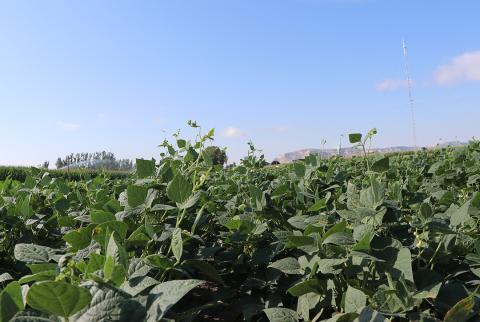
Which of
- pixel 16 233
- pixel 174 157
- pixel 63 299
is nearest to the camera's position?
pixel 63 299

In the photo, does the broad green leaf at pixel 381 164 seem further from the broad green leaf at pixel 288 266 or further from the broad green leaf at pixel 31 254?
the broad green leaf at pixel 31 254

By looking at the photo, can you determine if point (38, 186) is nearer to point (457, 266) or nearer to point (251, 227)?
point (251, 227)

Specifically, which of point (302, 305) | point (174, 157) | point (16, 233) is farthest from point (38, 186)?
point (302, 305)

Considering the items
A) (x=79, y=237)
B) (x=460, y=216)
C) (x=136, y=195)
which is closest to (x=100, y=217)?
(x=79, y=237)

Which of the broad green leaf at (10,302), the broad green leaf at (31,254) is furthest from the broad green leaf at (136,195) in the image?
the broad green leaf at (10,302)

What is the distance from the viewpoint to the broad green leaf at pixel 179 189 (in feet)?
4.61

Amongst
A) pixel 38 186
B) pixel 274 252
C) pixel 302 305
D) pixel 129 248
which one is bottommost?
pixel 302 305

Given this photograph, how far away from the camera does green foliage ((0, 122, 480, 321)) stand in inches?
34.1

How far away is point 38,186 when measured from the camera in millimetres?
3014

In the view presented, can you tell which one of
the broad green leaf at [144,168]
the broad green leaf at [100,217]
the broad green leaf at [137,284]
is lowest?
the broad green leaf at [137,284]

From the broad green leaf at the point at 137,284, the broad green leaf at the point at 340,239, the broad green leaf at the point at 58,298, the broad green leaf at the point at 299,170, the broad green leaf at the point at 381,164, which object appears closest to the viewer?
the broad green leaf at the point at 58,298

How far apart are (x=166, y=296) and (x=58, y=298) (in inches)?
8.8

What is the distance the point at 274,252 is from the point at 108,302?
39.4 inches

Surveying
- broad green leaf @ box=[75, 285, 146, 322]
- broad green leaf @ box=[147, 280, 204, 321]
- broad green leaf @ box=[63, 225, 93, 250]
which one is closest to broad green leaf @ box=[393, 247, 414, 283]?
broad green leaf @ box=[147, 280, 204, 321]
